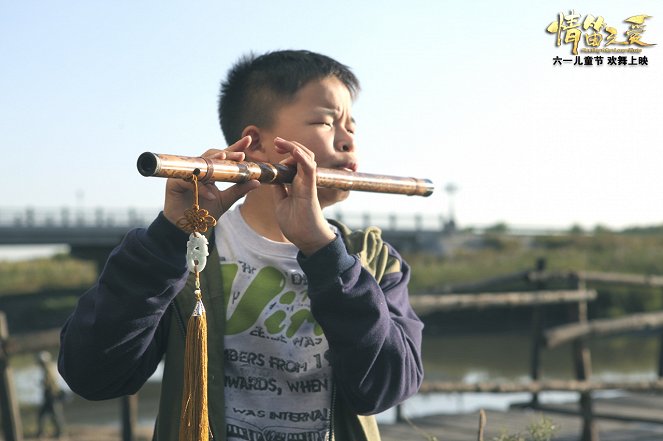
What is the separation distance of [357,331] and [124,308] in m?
0.43

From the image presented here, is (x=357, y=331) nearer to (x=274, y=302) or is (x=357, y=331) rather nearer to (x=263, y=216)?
(x=274, y=302)

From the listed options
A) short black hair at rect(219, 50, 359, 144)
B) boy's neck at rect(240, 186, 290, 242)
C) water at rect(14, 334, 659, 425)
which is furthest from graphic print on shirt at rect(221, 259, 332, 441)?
water at rect(14, 334, 659, 425)

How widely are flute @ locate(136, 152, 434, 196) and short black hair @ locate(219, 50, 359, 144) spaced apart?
23 centimetres

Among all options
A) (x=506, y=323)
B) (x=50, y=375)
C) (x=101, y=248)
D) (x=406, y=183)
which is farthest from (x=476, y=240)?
(x=406, y=183)

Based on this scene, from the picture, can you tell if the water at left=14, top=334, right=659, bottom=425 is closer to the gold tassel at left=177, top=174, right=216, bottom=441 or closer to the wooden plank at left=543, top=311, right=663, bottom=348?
the wooden plank at left=543, top=311, right=663, bottom=348

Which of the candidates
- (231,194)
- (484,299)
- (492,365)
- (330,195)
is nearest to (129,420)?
(484,299)

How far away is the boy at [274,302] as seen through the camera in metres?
1.60

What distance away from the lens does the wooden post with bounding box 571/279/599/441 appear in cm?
532

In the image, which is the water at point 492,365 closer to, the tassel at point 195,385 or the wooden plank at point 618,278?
the wooden plank at point 618,278

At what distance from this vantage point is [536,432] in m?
1.96

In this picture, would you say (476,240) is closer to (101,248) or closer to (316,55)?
(101,248)

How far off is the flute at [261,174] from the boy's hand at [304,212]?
0.15 feet

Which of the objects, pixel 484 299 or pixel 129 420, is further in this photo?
A: pixel 484 299

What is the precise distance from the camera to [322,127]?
1.87 m
